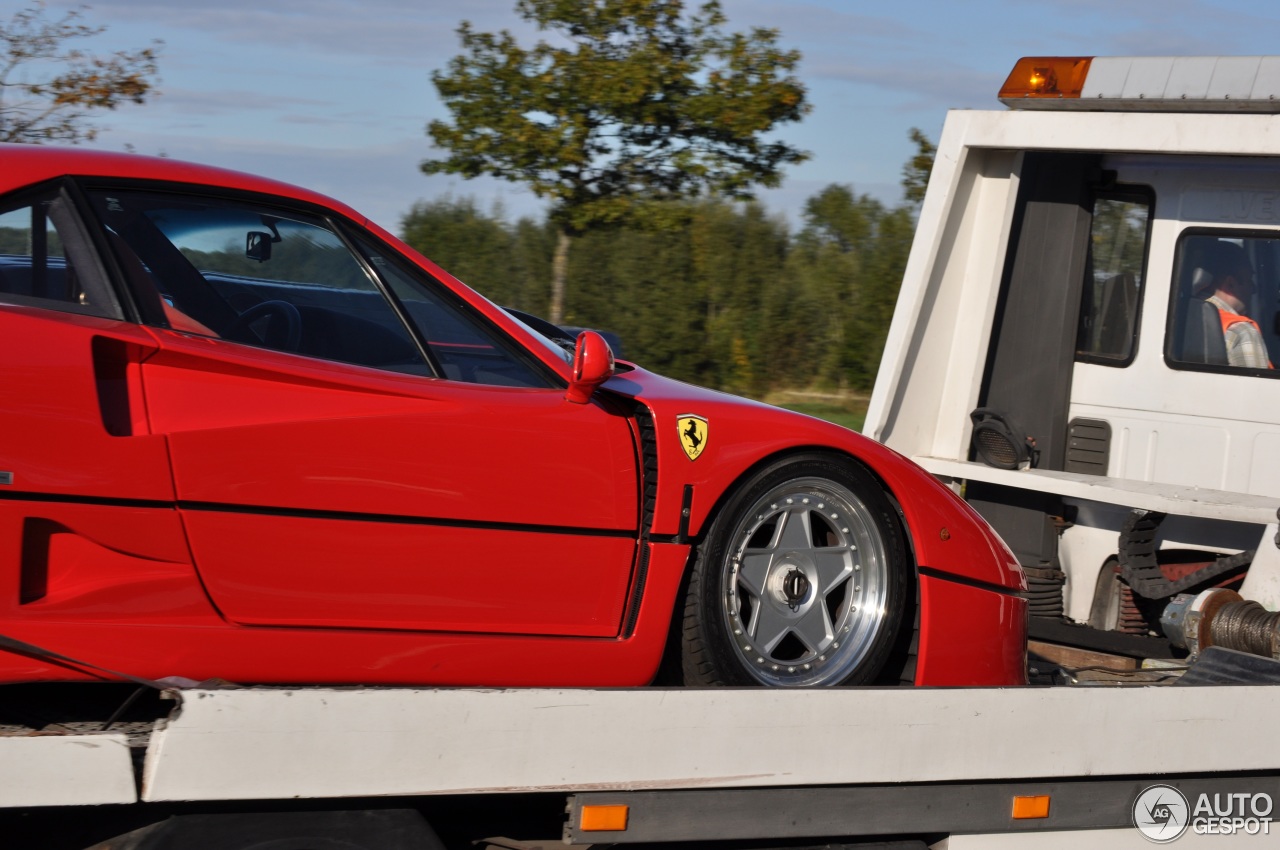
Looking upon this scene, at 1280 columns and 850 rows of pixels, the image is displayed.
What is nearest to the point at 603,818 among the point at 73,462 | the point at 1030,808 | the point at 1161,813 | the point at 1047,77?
the point at 1030,808

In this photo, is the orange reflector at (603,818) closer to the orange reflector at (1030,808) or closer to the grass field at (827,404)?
the orange reflector at (1030,808)

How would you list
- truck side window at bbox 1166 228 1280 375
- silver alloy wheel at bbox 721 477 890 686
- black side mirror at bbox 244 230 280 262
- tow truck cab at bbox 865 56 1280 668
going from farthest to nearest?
truck side window at bbox 1166 228 1280 375, tow truck cab at bbox 865 56 1280 668, silver alloy wheel at bbox 721 477 890 686, black side mirror at bbox 244 230 280 262

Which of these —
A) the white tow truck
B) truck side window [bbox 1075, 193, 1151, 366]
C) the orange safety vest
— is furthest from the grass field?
the orange safety vest

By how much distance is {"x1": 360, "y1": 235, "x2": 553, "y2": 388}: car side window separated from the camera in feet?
10.1

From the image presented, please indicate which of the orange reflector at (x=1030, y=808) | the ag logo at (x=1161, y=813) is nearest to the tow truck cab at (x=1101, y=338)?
the ag logo at (x=1161, y=813)

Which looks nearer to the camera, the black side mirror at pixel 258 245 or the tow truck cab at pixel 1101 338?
the black side mirror at pixel 258 245

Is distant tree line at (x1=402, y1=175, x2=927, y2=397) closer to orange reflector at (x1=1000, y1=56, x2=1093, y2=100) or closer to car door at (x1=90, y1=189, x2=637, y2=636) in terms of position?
orange reflector at (x1=1000, y1=56, x2=1093, y2=100)

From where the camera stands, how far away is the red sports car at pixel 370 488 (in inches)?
101

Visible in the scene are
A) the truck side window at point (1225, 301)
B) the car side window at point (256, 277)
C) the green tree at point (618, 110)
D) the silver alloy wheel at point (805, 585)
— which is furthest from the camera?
the green tree at point (618, 110)

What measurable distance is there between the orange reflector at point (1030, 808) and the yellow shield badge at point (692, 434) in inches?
47.2

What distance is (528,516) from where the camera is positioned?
2955 millimetres

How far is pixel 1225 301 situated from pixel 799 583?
3.02 m

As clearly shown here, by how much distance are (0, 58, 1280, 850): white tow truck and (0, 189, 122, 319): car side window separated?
0.83 m

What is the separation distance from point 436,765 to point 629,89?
9949mm
